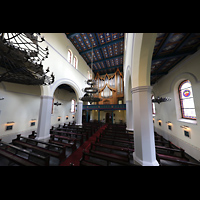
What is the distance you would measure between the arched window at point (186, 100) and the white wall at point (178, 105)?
242mm

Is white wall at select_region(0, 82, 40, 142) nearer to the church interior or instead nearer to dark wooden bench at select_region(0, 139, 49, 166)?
the church interior

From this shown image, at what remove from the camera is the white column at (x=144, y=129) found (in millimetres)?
2805

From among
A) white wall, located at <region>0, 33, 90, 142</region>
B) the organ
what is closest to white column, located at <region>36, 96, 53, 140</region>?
white wall, located at <region>0, 33, 90, 142</region>

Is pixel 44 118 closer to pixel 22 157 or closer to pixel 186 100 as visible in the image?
pixel 22 157

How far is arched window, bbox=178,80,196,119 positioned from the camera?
5461mm

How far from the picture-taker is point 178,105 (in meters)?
6.34

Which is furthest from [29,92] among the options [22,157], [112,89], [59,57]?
[112,89]

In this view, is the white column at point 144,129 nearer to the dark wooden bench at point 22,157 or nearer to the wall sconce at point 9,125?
the dark wooden bench at point 22,157

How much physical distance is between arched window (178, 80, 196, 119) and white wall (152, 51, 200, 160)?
9.5 inches

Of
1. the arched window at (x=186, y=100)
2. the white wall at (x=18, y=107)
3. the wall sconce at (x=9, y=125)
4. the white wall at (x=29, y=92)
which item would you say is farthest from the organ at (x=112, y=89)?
the wall sconce at (x=9, y=125)

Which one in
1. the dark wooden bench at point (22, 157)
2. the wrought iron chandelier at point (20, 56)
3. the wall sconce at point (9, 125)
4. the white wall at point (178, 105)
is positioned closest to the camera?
the wrought iron chandelier at point (20, 56)

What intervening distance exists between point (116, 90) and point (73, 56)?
26.9 feet
